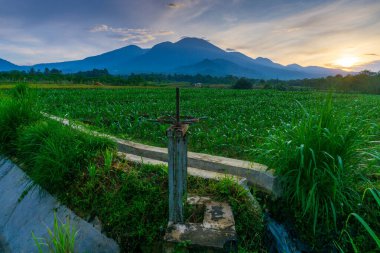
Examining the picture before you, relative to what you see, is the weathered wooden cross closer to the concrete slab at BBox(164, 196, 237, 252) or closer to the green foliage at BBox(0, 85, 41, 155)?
the concrete slab at BBox(164, 196, 237, 252)

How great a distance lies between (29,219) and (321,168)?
3529mm

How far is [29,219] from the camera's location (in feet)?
10.5

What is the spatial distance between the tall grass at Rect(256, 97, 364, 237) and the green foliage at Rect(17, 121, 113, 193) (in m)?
2.46

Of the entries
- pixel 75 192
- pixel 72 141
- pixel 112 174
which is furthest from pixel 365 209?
pixel 72 141

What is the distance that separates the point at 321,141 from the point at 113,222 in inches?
94.6

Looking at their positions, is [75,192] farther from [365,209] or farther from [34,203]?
[365,209]

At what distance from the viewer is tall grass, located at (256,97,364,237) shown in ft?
8.79

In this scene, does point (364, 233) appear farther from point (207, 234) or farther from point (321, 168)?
point (207, 234)

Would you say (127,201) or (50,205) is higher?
(127,201)

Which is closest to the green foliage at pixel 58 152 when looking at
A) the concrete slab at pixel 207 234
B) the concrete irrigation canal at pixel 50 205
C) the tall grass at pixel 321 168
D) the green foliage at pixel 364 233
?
the concrete irrigation canal at pixel 50 205

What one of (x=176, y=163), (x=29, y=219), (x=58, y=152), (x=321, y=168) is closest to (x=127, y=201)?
(x=176, y=163)

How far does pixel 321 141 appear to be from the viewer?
2.84 m

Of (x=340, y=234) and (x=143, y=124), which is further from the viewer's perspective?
(x=143, y=124)

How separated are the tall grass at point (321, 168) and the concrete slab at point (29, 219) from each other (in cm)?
199
